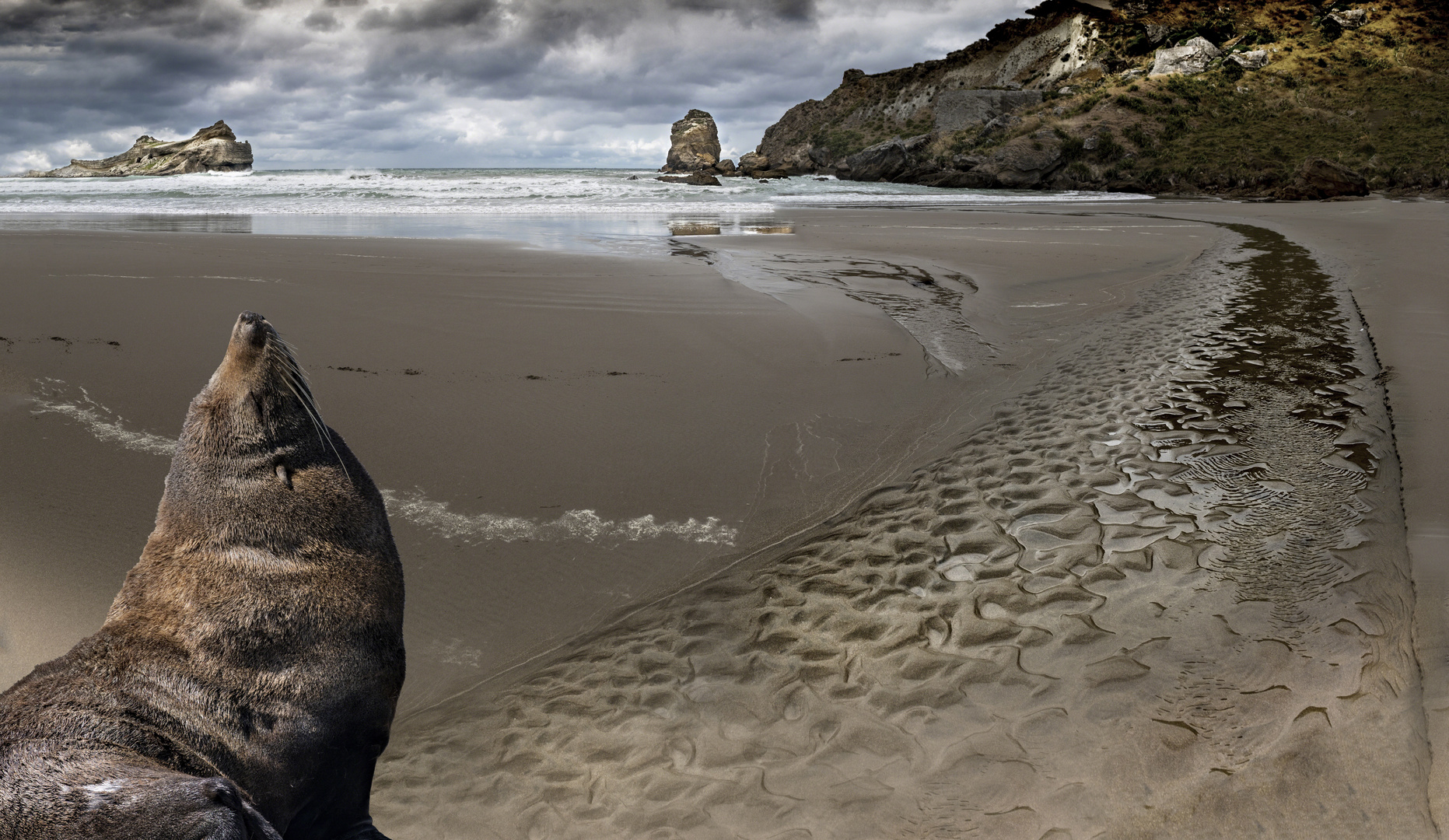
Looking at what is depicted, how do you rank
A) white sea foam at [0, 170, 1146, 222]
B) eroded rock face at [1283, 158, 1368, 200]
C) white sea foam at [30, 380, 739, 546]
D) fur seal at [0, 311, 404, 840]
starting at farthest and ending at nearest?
eroded rock face at [1283, 158, 1368, 200] → white sea foam at [0, 170, 1146, 222] → white sea foam at [30, 380, 739, 546] → fur seal at [0, 311, 404, 840]

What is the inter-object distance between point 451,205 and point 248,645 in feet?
68.9

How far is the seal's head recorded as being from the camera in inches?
66.4

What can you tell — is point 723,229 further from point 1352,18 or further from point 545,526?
point 1352,18

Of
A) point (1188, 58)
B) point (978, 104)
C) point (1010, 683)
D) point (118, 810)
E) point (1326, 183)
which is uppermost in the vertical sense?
point (1188, 58)

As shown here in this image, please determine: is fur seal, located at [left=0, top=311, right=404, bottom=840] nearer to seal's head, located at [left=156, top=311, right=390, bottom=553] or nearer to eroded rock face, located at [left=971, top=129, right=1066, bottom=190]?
seal's head, located at [left=156, top=311, right=390, bottom=553]

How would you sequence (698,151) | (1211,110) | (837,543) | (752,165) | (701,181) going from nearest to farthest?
(837,543), (701,181), (1211,110), (752,165), (698,151)

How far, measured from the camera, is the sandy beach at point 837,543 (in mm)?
2281

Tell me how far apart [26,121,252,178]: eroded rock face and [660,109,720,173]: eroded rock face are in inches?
1210

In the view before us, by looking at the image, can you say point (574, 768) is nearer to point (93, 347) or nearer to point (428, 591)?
point (428, 591)

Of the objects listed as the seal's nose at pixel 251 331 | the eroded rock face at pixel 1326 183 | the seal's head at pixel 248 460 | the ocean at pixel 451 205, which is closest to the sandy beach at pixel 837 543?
the seal's head at pixel 248 460

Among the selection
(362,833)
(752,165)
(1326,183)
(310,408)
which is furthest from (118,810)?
(752,165)

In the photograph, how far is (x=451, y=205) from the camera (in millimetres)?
20688

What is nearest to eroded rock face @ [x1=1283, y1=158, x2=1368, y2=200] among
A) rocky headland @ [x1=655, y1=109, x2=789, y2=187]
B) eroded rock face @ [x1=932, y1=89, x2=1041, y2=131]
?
eroded rock face @ [x1=932, y1=89, x2=1041, y2=131]

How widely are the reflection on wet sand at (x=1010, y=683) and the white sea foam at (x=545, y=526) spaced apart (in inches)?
15.8
